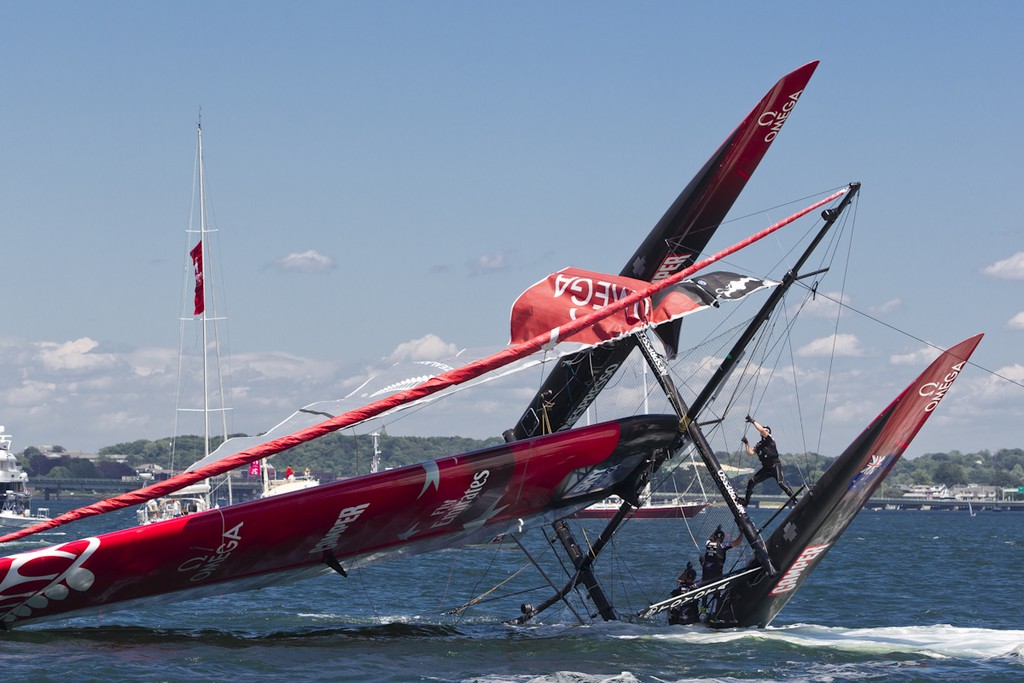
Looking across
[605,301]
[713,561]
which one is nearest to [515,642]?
[713,561]

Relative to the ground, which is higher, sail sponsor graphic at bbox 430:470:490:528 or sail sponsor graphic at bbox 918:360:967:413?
sail sponsor graphic at bbox 918:360:967:413

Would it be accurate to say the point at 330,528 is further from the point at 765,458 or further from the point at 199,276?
the point at 199,276

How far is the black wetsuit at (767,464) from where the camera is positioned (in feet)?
62.8

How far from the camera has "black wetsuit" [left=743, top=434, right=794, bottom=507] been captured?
19141mm

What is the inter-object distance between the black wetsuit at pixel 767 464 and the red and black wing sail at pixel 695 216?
2.48 metres

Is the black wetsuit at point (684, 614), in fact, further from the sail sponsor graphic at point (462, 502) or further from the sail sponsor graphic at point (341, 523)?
the sail sponsor graphic at point (341, 523)

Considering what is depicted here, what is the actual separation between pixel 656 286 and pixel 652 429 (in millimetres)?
2427

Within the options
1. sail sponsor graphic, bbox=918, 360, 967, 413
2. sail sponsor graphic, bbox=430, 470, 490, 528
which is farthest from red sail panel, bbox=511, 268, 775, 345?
sail sponsor graphic, bbox=918, 360, 967, 413

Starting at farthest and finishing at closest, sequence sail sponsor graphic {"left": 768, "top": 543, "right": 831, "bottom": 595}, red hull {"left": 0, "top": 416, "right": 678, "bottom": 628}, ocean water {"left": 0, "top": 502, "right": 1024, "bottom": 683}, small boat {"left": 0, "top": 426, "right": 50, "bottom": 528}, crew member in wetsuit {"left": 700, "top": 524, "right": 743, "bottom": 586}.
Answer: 1. small boat {"left": 0, "top": 426, "right": 50, "bottom": 528}
2. crew member in wetsuit {"left": 700, "top": 524, "right": 743, "bottom": 586}
3. sail sponsor graphic {"left": 768, "top": 543, "right": 831, "bottom": 595}
4. red hull {"left": 0, "top": 416, "right": 678, "bottom": 628}
5. ocean water {"left": 0, "top": 502, "right": 1024, "bottom": 683}

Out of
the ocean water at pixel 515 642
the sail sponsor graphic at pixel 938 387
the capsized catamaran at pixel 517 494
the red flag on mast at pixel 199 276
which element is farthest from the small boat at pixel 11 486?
the sail sponsor graphic at pixel 938 387

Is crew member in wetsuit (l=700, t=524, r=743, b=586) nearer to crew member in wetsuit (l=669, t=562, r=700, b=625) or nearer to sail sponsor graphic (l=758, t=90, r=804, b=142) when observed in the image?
crew member in wetsuit (l=669, t=562, r=700, b=625)

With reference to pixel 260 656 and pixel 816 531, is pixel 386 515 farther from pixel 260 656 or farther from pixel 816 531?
pixel 816 531

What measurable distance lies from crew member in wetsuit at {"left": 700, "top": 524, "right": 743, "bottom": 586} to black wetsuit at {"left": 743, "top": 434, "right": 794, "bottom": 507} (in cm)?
63

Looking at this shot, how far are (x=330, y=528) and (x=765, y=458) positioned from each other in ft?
21.3
